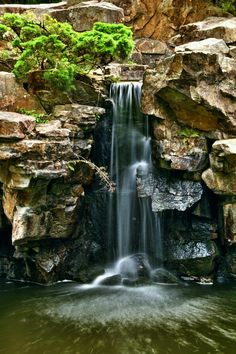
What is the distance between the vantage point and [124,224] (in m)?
14.8

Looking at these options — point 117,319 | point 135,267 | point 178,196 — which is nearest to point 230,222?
point 178,196

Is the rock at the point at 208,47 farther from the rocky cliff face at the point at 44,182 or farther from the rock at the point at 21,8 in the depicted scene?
the rock at the point at 21,8

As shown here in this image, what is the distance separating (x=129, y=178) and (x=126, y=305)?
5499 millimetres

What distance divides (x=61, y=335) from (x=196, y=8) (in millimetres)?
20203

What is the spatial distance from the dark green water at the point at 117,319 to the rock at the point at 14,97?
669 cm

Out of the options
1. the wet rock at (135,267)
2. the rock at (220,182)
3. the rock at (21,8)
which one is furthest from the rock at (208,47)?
the rock at (21,8)

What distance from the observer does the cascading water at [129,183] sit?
14.7 metres

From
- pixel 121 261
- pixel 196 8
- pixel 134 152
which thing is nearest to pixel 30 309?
pixel 121 261

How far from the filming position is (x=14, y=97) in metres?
13.8

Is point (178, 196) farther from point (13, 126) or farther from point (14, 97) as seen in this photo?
point (14, 97)

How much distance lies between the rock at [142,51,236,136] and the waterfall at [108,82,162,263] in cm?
176

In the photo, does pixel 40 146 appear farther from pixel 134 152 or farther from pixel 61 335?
pixel 61 335

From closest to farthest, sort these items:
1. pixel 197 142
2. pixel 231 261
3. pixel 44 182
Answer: pixel 44 182, pixel 197 142, pixel 231 261

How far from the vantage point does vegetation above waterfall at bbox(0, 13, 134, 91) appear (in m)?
13.1
